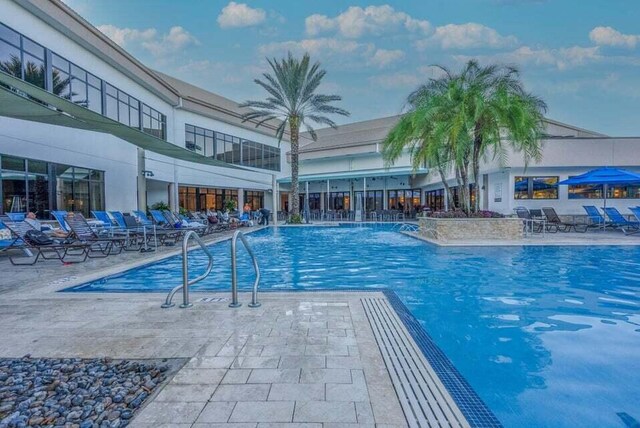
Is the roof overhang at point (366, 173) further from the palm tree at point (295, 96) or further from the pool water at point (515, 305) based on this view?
the pool water at point (515, 305)

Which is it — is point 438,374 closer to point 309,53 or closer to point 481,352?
point 481,352

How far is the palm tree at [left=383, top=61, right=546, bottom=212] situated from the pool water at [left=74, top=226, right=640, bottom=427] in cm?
397

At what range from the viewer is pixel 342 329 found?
3777 millimetres

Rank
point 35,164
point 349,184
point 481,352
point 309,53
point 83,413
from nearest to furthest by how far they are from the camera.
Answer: point 83,413 < point 481,352 < point 35,164 < point 309,53 < point 349,184

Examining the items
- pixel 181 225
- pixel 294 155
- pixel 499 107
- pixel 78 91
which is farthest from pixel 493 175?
pixel 78 91

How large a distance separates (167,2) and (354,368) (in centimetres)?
2297

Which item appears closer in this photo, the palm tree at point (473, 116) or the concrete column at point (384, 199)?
the palm tree at point (473, 116)

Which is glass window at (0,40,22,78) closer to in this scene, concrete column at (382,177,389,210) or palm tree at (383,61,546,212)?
palm tree at (383,61,546,212)

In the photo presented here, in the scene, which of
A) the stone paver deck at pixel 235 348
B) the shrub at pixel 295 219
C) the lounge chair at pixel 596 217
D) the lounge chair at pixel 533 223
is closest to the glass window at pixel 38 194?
the stone paver deck at pixel 235 348

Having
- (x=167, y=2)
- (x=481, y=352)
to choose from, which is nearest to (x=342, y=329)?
(x=481, y=352)

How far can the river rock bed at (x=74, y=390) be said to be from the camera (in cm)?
225

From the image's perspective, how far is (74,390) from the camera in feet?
8.46

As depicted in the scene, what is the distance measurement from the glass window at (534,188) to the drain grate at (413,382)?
16.8m

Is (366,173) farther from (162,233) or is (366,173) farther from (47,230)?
(47,230)
